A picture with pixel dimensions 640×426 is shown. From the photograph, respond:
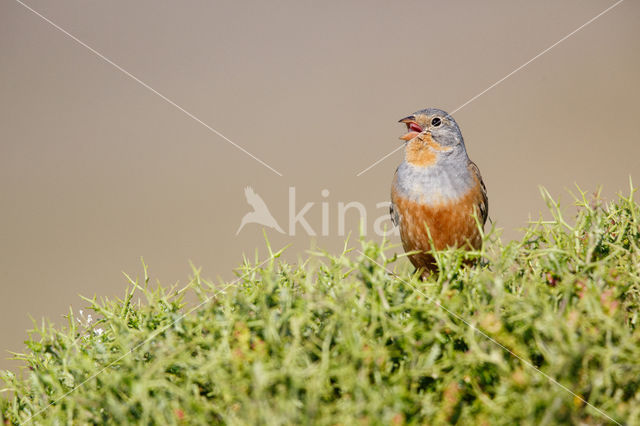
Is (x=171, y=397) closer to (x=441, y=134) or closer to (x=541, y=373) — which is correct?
(x=541, y=373)

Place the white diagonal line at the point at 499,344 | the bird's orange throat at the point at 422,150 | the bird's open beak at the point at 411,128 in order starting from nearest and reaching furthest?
the white diagonal line at the point at 499,344 < the bird's orange throat at the point at 422,150 < the bird's open beak at the point at 411,128

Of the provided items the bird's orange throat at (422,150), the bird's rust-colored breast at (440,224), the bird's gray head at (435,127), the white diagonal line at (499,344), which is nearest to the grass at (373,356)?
the white diagonal line at (499,344)

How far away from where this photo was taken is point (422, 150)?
2.90m

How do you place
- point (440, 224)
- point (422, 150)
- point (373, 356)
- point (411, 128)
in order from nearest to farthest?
point (373, 356) → point (440, 224) → point (422, 150) → point (411, 128)

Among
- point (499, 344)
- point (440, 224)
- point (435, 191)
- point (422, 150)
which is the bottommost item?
point (499, 344)

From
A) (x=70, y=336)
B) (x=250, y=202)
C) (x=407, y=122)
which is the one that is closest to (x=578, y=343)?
(x=70, y=336)

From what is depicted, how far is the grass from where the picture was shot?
78 cm

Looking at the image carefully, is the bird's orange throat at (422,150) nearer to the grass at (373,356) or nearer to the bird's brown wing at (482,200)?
the bird's brown wing at (482,200)

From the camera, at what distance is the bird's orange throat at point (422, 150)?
2.87 meters

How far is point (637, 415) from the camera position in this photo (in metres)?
0.77

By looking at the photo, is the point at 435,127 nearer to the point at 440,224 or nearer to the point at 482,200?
the point at 482,200

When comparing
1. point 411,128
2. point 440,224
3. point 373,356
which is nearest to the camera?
point 373,356

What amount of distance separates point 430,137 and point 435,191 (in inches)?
14.6

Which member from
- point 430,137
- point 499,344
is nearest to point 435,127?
point 430,137
